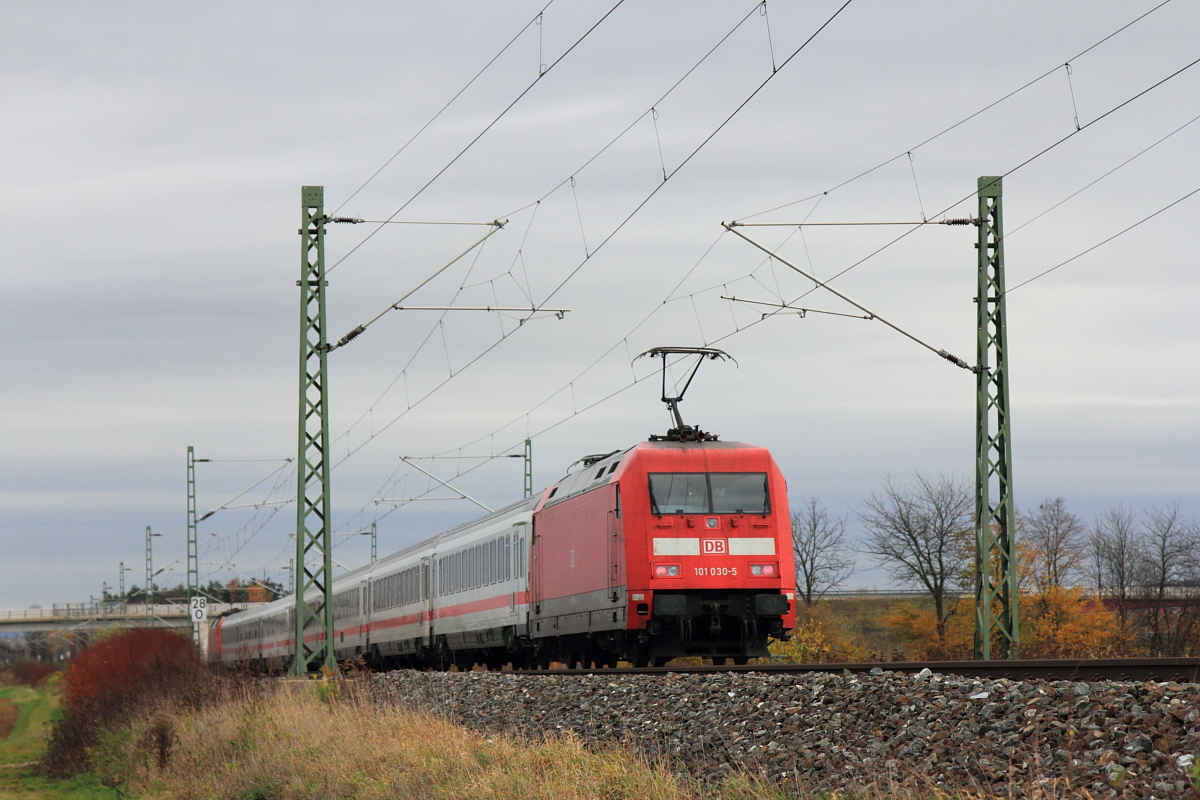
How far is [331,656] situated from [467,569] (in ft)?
25.6

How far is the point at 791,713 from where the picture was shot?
1112 centimetres

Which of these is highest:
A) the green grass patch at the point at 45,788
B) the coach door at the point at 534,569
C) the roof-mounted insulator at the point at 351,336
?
the roof-mounted insulator at the point at 351,336

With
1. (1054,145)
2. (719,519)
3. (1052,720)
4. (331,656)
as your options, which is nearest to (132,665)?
(331,656)

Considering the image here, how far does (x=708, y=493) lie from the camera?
1981 cm

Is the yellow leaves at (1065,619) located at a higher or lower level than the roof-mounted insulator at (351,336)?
lower

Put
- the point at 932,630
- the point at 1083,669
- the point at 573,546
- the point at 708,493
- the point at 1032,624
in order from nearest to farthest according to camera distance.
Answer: the point at 1083,669
the point at 708,493
the point at 573,546
the point at 1032,624
the point at 932,630

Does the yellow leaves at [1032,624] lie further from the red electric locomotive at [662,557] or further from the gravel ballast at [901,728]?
the gravel ballast at [901,728]

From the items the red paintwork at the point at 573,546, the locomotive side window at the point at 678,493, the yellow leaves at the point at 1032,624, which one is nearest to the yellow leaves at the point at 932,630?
the yellow leaves at the point at 1032,624

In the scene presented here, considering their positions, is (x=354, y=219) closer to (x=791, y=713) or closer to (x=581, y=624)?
(x=581, y=624)

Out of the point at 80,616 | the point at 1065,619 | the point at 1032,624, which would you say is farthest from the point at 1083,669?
the point at 80,616

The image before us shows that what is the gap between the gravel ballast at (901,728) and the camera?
765 centimetres

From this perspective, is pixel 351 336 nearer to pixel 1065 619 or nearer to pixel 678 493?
pixel 678 493

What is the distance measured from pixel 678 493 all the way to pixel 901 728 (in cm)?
1005

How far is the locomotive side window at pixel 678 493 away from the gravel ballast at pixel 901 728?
4722 millimetres
